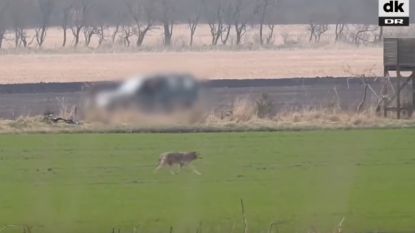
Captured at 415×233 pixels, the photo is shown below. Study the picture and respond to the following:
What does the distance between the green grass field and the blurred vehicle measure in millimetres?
2667

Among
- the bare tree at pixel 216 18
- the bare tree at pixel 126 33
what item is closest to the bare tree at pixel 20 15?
the bare tree at pixel 126 33

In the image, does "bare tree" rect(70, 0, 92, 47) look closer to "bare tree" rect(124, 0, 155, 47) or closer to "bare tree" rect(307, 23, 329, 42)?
"bare tree" rect(124, 0, 155, 47)

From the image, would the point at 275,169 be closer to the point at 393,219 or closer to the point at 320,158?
the point at 320,158

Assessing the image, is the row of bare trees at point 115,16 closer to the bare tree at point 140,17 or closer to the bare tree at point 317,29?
the bare tree at point 140,17

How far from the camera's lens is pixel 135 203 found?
69.9ft

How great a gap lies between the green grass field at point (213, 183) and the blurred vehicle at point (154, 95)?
2.67 meters

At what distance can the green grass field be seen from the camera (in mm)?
19188

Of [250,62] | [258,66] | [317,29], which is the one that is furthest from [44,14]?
[258,66]

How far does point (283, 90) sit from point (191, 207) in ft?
105

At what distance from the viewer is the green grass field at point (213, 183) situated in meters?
19.2

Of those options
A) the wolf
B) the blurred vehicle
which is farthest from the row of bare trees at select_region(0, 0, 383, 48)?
the blurred vehicle

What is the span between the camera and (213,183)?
78.2 ft

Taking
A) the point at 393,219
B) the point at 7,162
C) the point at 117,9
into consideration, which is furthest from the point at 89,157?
the point at 393,219

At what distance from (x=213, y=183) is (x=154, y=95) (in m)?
7.97
